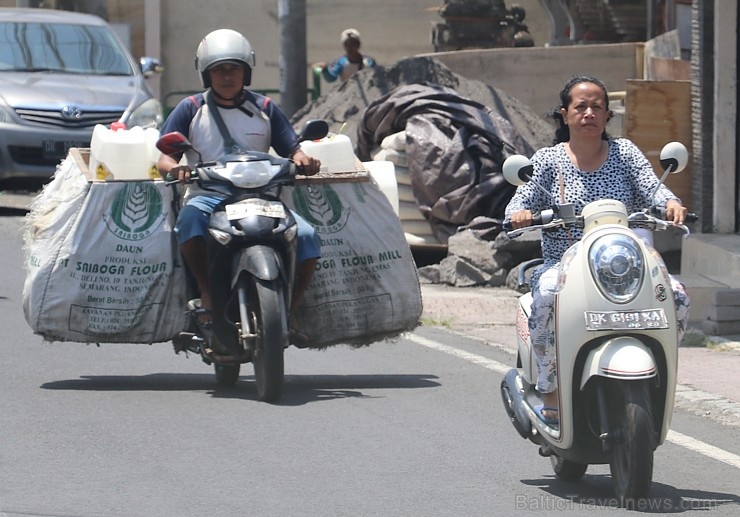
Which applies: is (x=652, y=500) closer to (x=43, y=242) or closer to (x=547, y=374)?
(x=547, y=374)

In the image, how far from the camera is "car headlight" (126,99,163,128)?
1677cm

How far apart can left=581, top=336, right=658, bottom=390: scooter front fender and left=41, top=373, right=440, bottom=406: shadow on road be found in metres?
2.73

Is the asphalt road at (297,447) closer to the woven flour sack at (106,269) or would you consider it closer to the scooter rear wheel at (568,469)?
the scooter rear wheel at (568,469)

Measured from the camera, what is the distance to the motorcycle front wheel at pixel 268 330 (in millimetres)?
8312

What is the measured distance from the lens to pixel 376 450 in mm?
7402

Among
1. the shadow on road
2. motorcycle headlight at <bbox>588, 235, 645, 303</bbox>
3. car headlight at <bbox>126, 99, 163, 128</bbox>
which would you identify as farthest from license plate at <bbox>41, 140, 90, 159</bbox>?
motorcycle headlight at <bbox>588, 235, 645, 303</bbox>

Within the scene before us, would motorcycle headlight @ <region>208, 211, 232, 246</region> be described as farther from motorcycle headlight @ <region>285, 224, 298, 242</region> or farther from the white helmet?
the white helmet

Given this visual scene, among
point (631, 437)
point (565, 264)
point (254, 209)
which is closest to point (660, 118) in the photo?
point (254, 209)

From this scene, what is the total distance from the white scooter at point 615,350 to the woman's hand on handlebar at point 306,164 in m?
2.85

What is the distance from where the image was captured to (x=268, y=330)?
8289mm

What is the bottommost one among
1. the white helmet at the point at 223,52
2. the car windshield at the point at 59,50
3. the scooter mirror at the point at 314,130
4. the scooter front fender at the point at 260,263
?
the scooter front fender at the point at 260,263

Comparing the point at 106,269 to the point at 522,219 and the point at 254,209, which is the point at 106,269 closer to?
the point at 254,209

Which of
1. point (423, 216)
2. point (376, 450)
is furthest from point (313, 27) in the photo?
point (376, 450)

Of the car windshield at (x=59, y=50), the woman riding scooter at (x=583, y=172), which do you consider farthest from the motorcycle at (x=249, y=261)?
the car windshield at (x=59, y=50)
